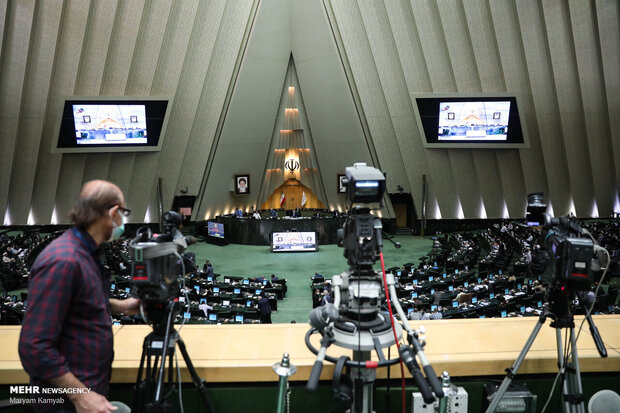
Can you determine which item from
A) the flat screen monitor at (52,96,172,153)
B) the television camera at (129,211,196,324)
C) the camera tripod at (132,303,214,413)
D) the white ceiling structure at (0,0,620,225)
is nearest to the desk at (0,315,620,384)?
the camera tripod at (132,303,214,413)

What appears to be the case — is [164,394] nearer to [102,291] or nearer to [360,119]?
[102,291]

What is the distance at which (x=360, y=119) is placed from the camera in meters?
24.7

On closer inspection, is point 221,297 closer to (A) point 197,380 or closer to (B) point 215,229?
(A) point 197,380

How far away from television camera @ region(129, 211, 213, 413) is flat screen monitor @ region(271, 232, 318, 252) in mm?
19438

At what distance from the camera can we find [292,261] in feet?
65.8

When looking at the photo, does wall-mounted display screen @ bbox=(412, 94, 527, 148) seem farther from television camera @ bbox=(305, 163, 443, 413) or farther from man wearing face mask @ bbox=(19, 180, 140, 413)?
man wearing face mask @ bbox=(19, 180, 140, 413)

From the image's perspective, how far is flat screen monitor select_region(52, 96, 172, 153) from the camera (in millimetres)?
21484

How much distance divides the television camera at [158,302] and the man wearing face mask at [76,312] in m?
0.17

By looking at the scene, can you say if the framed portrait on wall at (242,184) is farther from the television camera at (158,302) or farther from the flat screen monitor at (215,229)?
the television camera at (158,302)

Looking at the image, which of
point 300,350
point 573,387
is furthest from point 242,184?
point 573,387

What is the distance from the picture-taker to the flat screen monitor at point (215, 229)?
24.1m

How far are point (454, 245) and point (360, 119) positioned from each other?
8.19 meters

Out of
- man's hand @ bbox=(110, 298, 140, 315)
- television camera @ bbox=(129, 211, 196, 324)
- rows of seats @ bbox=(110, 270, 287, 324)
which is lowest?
rows of seats @ bbox=(110, 270, 287, 324)

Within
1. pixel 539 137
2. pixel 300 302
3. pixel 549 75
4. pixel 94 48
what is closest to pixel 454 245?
pixel 539 137
